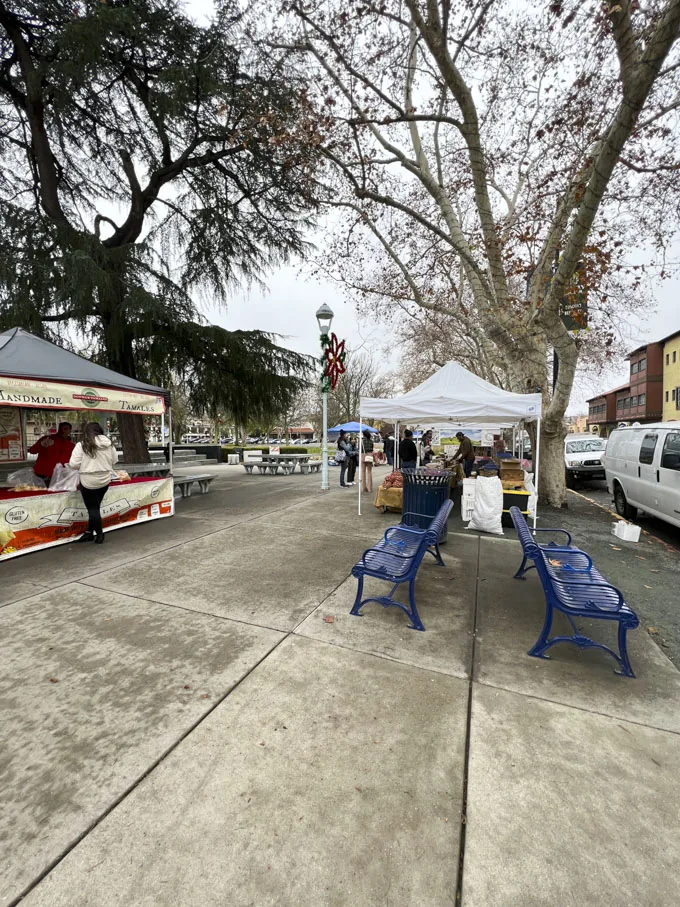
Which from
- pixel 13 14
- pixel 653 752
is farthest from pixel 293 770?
pixel 13 14

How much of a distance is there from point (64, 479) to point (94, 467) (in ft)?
4.62

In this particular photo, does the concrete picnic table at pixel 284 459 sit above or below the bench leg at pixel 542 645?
above

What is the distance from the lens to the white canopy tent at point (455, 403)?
23.7ft

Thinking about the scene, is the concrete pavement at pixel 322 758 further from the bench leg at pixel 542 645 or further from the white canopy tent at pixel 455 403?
the white canopy tent at pixel 455 403

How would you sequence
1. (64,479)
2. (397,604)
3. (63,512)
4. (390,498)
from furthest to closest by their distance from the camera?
(390,498)
(64,479)
(63,512)
(397,604)

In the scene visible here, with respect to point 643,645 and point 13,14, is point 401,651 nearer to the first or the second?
point 643,645

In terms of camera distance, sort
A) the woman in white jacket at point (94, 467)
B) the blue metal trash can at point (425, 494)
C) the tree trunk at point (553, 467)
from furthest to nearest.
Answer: the tree trunk at point (553, 467), the blue metal trash can at point (425, 494), the woman in white jacket at point (94, 467)

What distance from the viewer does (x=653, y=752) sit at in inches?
89.7

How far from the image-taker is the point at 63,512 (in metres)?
6.26

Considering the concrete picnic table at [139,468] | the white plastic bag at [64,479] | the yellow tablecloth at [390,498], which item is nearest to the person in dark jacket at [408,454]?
the yellow tablecloth at [390,498]

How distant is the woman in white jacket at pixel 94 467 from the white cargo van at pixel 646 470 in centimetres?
873

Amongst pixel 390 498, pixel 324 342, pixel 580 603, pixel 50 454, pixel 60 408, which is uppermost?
pixel 324 342

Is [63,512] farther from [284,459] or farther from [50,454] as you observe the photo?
[284,459]

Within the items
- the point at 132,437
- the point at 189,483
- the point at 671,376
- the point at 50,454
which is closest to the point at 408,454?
the point at 189,483
